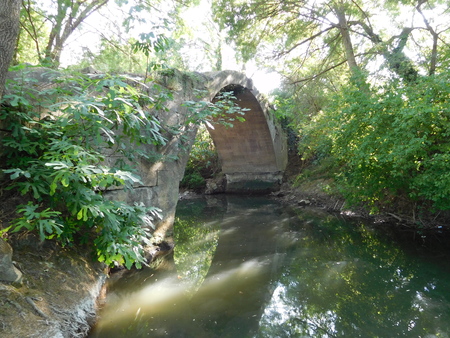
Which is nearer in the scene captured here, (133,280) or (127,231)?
(127,231)

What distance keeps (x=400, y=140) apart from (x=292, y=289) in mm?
2818

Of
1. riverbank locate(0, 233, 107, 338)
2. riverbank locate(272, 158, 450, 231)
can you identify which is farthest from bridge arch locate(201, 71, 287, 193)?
riverbank locate(0, 233, 107, 338)

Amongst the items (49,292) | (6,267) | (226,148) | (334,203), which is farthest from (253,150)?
(6,267)

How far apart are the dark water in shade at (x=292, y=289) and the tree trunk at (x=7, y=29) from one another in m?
2.25

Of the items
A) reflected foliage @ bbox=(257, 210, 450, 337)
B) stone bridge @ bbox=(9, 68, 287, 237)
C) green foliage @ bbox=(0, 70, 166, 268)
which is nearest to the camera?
green foliage @ bbox=(0, 70, 166, 268)

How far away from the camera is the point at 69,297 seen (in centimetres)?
270

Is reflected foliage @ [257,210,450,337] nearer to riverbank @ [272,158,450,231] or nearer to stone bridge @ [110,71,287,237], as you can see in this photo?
riverbank @ [272,158,450,231]

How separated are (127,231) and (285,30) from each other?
26.8ft

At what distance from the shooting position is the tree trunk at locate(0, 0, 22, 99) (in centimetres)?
215

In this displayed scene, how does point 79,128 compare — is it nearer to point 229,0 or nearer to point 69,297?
point 69,297

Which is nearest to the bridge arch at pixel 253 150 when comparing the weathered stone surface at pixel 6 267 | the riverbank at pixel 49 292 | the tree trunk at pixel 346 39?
the tree trunk at pixel 346 39

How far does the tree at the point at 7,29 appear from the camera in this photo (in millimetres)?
2150

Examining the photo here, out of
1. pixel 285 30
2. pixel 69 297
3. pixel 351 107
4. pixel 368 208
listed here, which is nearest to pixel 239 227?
pixel 368 208

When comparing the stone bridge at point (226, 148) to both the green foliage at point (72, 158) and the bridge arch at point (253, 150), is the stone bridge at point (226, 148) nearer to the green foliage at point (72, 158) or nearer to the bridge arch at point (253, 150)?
the bridge arch at point (253, 150)
